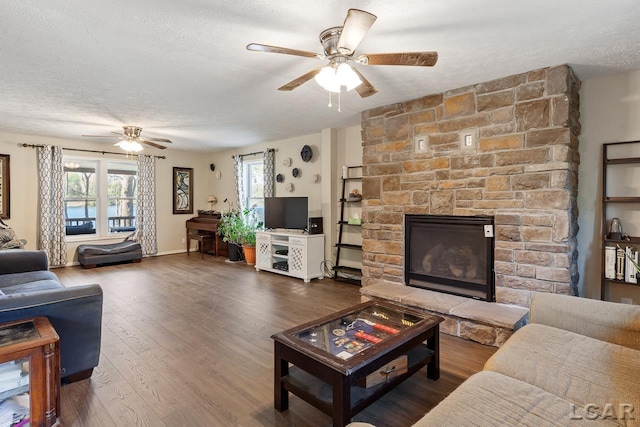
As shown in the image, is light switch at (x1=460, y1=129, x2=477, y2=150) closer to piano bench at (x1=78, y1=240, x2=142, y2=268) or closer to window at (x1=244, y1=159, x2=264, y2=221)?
window at (x1=244, y1=159, x2=264, y2=221)

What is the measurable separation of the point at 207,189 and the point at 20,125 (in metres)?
3.62

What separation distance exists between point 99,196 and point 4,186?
1354mm

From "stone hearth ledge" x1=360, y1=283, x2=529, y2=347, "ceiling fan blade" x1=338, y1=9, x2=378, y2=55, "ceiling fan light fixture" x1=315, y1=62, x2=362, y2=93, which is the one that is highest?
"ceiling fan blade" x1=338, y1=9, x2=378, y2=55

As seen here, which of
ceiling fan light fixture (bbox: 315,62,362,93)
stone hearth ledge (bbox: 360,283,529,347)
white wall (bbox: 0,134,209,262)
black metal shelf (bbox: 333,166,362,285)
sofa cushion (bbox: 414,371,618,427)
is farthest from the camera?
white wall (bbox: 0,134,209,262)

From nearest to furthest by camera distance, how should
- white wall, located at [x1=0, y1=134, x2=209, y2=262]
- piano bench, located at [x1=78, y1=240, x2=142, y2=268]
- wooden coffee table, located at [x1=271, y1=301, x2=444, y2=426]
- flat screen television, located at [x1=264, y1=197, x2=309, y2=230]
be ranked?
wooden coffee table, located at [x1=271, y1=301, x2=444, y2=426] < flat screen television, located at [x1=264, y1=197, x2=309, y2=230] < white wall, located at [x1=0, y1=134, x2=209, y2=262] < piano bench, located at [x1=78, y1=240, x2=142, y2=268]

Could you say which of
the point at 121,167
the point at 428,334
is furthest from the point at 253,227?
the point at 428,334

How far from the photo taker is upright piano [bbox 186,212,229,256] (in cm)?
691

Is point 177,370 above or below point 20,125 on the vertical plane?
below

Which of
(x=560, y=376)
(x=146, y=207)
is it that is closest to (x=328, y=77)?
(x=560, y=376)

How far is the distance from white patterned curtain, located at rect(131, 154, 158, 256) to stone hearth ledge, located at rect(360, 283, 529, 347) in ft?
17.5

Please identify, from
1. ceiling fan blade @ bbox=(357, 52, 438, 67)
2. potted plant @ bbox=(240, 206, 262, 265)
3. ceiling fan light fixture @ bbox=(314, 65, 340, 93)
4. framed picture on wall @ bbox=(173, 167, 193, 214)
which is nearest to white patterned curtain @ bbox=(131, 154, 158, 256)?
framed picture on wall @ bbox=(173, 167, 193, 214)

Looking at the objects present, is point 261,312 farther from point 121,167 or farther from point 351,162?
point 121,167

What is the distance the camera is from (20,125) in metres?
4.78

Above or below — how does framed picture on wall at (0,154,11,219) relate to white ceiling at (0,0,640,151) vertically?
below
